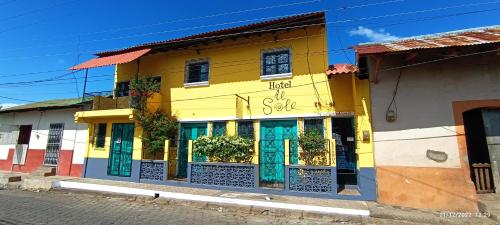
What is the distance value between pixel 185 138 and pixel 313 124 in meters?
5.15

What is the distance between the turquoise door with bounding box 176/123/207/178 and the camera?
1169cm

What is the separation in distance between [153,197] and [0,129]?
547 inches

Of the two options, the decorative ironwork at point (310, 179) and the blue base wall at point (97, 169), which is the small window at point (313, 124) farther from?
the blue base wall at point (97, 169)

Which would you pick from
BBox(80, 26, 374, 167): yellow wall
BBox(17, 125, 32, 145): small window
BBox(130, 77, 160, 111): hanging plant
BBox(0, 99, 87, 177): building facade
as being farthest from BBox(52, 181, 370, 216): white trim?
BBox(17, 125, 32, 145): small window

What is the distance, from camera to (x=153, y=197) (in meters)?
9.30

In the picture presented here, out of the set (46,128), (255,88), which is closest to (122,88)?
(46,128)

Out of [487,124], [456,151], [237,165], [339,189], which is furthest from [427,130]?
[237,165]

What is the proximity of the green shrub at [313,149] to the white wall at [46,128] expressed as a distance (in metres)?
10.2

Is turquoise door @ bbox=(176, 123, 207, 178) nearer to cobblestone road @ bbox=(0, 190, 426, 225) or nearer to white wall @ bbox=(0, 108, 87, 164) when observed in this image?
cobblestone road @ bbox=(0, 190, 426, 225)

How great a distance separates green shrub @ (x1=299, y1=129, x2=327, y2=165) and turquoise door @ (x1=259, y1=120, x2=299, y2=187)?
2.44 ft

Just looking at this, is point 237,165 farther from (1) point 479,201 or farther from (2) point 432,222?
(1) point 479,201

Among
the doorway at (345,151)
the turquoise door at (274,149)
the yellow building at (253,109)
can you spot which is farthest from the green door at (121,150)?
the doorway at (345,151)

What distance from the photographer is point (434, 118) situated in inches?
311

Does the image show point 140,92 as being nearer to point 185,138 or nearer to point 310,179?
point 185,138
